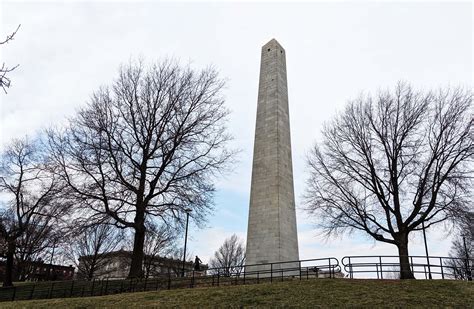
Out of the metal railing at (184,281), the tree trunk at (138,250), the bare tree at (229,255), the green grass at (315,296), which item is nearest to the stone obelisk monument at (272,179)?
the metal railing at (184,281)

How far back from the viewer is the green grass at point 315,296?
1158cm

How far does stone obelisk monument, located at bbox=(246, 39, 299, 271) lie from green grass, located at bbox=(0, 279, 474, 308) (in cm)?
530

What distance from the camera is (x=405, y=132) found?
70.2ft

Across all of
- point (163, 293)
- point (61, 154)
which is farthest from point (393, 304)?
point (61, 154)

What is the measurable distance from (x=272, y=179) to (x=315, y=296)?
924cm

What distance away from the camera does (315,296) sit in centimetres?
1245

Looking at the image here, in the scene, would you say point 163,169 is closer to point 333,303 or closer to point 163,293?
point 163,293

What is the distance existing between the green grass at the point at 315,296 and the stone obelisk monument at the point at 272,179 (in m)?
5.30

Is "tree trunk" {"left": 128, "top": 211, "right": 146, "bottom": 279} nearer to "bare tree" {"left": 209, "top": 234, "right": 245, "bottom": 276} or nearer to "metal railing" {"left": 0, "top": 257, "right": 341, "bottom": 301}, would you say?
"metal railing" {"left": 0, "top": 257, "right": 341, "bottom": 301}

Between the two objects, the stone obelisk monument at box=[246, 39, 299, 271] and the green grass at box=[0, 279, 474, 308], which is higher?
the stone obelisk monument at box=[246, 39, 299, 271]

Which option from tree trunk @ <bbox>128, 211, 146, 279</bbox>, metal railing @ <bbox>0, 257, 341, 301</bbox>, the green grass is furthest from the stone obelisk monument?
tree trunk @ <bbox>128, 211, 146, 279</bbox>

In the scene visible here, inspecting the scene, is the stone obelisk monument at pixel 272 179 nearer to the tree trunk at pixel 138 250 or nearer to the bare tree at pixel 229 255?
the tree trunk at pixel 138 250

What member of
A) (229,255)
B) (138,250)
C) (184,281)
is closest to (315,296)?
(184,281)

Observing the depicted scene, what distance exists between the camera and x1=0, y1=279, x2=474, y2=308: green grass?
11578 millimetres
